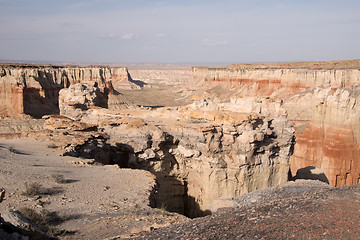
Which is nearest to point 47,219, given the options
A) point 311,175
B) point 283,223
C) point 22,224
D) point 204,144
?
point 22,224

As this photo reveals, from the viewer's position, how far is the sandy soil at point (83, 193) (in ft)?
21.4

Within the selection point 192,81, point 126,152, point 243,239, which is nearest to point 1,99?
point 126,152

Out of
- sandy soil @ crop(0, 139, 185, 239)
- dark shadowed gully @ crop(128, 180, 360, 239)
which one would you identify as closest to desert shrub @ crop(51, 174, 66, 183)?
sandy soil @ crop(0, 139, 185, 239)

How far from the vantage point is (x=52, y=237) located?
5672mm

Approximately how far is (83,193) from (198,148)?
562 centimetres

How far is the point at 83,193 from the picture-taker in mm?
8125

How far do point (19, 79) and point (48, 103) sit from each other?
432cm

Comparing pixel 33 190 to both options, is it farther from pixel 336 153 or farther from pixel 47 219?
pixel 336 153

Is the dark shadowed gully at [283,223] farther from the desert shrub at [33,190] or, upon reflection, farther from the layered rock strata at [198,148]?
the layered rock strata at [198,148]

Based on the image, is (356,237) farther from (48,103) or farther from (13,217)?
(48,103)

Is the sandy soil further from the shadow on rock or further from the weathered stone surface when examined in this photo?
the shadow on rock

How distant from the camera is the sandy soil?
6527 mm

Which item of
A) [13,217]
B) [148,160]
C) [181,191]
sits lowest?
[181,191]

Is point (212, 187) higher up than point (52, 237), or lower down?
lower down
